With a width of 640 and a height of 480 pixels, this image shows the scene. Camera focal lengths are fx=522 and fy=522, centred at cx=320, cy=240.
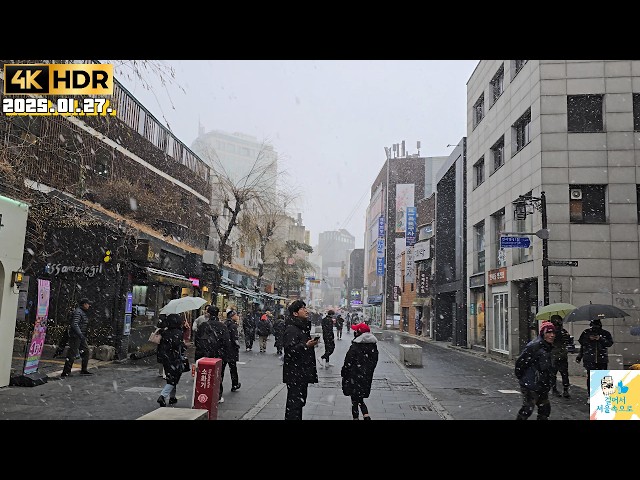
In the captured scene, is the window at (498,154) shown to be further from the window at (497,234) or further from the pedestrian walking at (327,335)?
the pedestrian walking at (327,335)

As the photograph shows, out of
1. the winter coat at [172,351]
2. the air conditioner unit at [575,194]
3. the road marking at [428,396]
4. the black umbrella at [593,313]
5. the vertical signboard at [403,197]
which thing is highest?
the vertical signboard at [403,197]

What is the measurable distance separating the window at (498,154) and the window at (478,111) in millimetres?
2744

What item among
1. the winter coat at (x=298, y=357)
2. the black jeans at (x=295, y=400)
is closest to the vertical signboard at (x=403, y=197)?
the winter coat at (x=298, y=357)

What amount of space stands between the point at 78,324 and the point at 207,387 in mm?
5450

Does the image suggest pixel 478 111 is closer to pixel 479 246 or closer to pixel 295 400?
pixel 479 246

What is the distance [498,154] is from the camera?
24.4m

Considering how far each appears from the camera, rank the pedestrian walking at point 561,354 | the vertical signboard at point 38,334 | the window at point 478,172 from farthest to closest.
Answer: the window at point 478,172, the pedestrian walking at point 561,354, the vertical signboard at point 38,334

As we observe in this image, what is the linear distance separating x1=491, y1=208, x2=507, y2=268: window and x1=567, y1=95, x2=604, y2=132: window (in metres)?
5.31

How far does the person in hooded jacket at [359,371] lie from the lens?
754 cm

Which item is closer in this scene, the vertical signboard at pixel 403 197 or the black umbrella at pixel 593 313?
the black umbrella at pixel 593 313

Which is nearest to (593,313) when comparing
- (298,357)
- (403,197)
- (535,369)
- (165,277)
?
(535,369)

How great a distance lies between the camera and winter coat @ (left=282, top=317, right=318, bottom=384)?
6789 millimetres
